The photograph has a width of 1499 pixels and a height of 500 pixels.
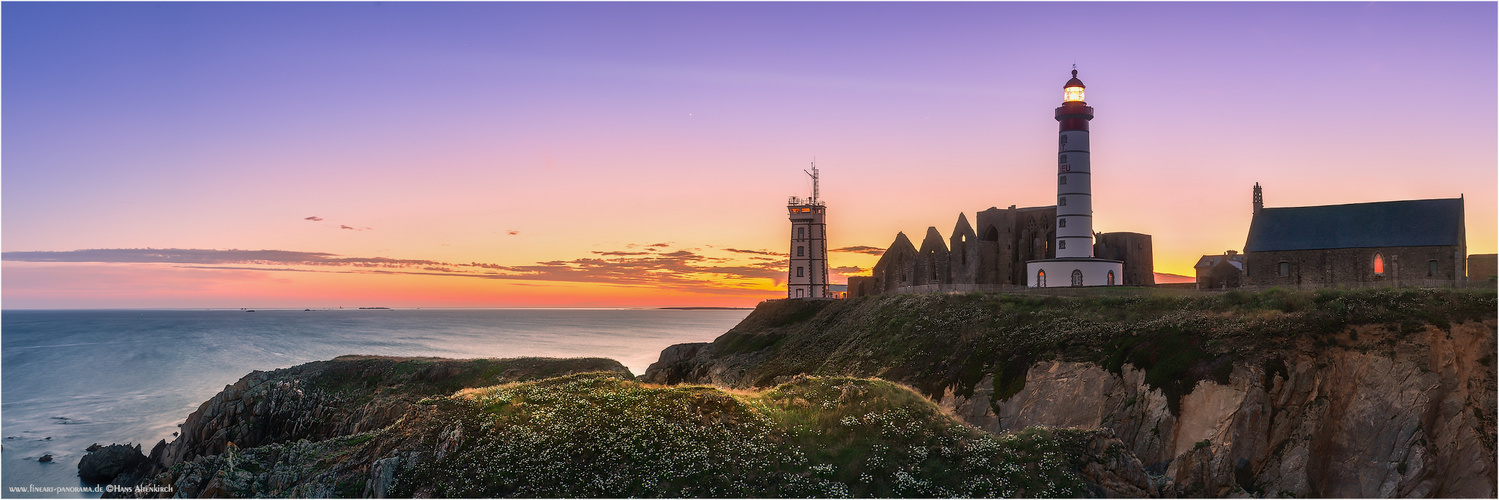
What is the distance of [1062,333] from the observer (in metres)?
39.2

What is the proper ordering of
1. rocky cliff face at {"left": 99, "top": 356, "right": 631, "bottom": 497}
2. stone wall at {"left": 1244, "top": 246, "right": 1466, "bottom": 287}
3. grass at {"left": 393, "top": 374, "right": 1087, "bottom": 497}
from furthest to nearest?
stone wall at {"left": 1244, "top": 246, "right": 1466, "bottom": 287}
rocky cliff face at {"left": 99, "top": 356, "right": 631, "bottom": 497}
grass at {"left": 393, "top": 374, "right": 1087, "bottom": 497}

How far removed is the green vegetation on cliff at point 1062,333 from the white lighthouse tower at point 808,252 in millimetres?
25191

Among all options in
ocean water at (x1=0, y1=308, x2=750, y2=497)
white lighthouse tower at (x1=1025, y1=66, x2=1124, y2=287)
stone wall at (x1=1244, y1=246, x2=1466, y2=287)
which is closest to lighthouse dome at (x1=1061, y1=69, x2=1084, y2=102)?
white lighthouse tower at (x1=1025, y1=66, x2=1124, y2=287)

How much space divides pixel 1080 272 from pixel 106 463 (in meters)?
65.0

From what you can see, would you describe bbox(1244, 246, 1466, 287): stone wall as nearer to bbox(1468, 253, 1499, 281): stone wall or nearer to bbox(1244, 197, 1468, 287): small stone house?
bbox(1244, 197, 1468, 287): small stone house

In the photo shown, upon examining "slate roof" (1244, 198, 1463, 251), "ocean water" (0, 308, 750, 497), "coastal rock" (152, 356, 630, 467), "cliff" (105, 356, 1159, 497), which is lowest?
"ocean water" (0, 308, 750, 497)

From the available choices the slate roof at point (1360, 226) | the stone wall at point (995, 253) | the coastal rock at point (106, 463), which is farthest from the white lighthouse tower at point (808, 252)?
the coastal rock at point (106, 463)

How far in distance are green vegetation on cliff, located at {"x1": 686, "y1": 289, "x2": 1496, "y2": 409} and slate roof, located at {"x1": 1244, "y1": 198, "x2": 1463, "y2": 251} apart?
17995 mm

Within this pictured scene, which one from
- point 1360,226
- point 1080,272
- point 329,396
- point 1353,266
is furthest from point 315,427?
point 1360,226

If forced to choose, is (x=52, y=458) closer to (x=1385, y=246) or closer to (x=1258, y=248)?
(x=1258, y=248)

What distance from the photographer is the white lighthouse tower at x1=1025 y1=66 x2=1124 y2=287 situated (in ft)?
202

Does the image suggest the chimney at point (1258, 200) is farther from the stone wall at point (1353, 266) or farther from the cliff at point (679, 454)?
the cliff at point (679, 454)

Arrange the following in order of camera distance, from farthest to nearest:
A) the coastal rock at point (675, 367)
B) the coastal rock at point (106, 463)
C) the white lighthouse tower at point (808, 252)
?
the white lighthouse tower at point (808, 252) → the coastal rock at point (675, 367) → the coastal rock at point (106, 463)

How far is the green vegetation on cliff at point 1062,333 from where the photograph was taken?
31.7 metres
